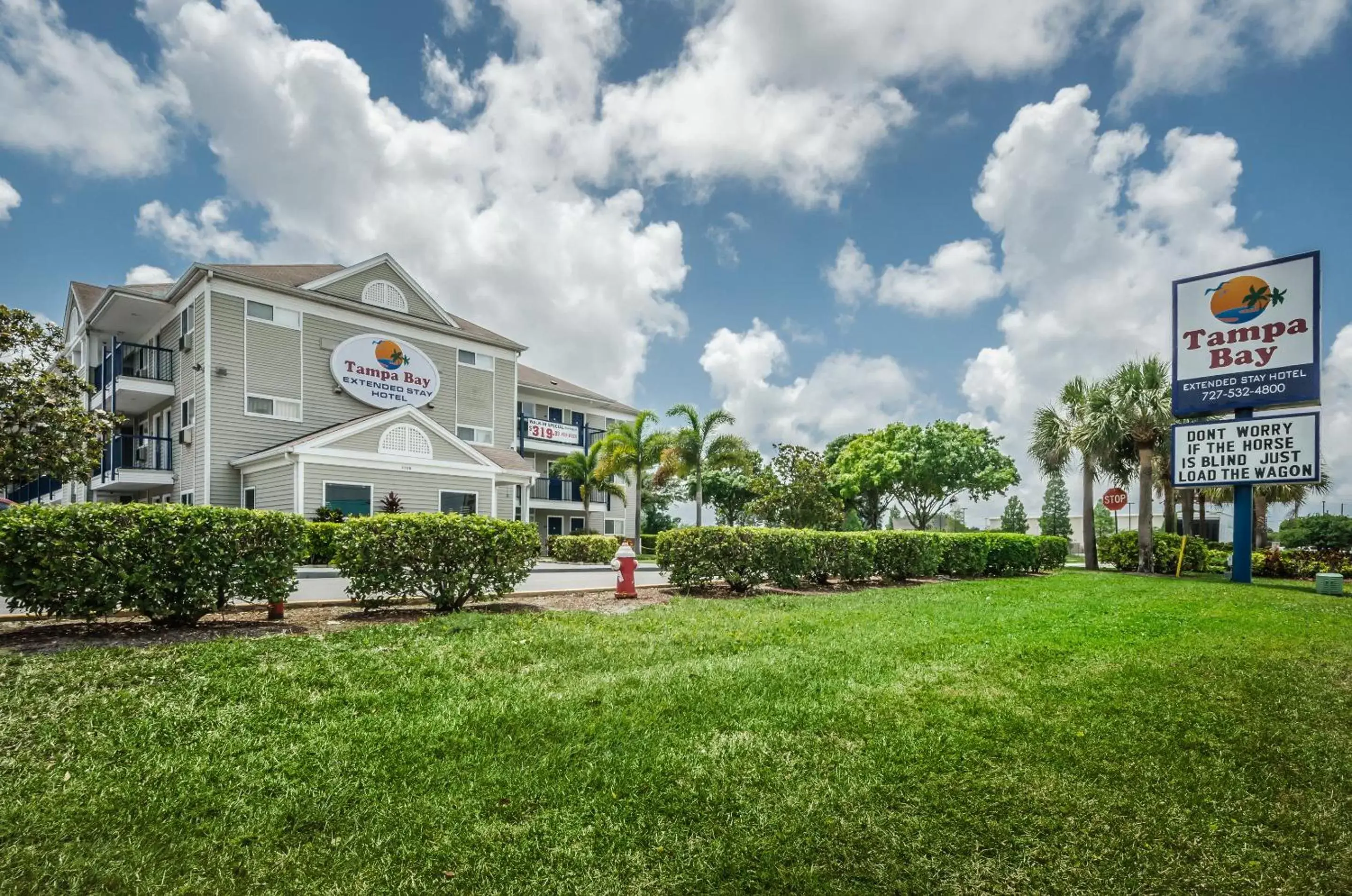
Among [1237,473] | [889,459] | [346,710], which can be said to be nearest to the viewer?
[346,710]

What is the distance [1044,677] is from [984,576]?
15018 mm

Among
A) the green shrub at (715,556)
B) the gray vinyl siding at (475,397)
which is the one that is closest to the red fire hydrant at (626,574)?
the green shrub at (715,556)

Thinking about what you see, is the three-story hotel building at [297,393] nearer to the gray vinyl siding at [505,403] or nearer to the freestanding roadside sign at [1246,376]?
the gray vinyl siding at [505,403]

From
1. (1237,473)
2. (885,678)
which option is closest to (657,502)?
(1237,473)

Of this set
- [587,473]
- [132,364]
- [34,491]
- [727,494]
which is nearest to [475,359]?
[587,473]

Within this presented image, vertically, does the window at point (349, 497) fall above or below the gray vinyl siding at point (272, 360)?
below

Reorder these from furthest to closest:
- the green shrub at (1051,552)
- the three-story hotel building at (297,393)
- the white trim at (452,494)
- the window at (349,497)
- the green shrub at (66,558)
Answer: the green shrub at (1051,552)
the white trim at (452,494)
the three-story hotel building at (297,393)
the window at (349,497)
the green shrub at (66,558)

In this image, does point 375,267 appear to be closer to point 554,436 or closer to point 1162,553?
point 554,436

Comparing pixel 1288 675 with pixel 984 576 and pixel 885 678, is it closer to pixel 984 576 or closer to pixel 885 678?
pixel 885 678

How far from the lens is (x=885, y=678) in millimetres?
5926

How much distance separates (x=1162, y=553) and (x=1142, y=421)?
459 centimetres

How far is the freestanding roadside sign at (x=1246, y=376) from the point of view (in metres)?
16.7

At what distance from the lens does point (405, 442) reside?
20.2 metres

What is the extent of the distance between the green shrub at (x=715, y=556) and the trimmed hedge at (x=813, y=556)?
0.01 m
